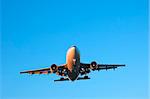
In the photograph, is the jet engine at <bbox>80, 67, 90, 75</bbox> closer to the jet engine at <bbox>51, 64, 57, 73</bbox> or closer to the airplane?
the airplane

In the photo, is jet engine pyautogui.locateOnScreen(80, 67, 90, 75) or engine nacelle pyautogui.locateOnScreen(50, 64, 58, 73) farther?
jet engine pyautogui.locateOnScreen(80, 67, 90, 75)

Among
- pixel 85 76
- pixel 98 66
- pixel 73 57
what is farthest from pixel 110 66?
pixel 73 57

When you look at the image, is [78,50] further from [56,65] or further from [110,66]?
[110,66]

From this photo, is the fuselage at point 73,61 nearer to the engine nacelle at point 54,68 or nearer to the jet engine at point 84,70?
the jet engine at point 84,70

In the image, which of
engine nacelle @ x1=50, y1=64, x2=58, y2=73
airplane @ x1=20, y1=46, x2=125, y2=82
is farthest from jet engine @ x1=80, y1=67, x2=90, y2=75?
engine nacelle @ x1=50, y1=64, x2=58, y2=73

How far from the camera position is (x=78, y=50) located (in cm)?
7419

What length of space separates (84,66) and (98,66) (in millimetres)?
4456

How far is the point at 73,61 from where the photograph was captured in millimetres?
72875

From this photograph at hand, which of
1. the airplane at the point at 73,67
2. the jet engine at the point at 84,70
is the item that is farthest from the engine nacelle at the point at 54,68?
the jet engine at the point at 84,70

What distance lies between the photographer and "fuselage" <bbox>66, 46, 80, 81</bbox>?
238 ft

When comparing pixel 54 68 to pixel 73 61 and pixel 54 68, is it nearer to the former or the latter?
pixel 54 68

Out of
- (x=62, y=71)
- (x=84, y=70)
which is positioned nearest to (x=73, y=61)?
(x=62, y=71)

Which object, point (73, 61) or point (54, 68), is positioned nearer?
point (73, 61)

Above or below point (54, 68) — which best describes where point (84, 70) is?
below
